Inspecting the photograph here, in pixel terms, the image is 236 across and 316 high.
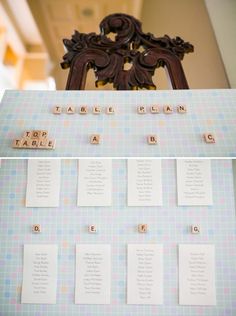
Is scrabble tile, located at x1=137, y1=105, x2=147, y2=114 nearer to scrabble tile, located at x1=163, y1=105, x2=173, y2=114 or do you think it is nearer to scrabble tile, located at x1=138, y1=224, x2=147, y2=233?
scrabble tile, located at x1=163, y1=105, x2=173, y2=114

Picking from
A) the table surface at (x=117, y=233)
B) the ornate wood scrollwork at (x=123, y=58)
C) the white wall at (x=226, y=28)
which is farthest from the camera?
the white wall at (x=226, y=28)

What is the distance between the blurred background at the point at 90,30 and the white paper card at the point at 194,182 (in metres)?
0.49

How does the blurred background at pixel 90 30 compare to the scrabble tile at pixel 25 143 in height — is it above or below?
above

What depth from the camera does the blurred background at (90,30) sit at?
104 cm

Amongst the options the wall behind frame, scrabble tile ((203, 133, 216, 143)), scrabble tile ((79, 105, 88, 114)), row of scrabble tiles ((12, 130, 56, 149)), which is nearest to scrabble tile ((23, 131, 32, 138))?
row of scrabble tiles ((12, 130, 56, 149))

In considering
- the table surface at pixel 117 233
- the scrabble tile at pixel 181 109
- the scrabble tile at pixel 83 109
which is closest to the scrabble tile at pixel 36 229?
the table surface at pixel 117 233

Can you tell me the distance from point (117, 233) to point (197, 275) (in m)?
0.16

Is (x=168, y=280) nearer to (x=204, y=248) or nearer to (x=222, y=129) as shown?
(x=204, y=248)

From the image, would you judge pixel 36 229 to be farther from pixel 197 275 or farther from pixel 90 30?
pixel 90 30

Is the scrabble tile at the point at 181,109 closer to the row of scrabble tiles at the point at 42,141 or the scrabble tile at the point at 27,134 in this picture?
the row of scrabble tiles at the point at 42,141

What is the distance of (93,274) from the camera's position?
0.55m

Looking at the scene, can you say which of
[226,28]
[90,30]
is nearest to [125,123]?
[226,28]

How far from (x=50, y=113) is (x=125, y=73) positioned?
0.63ft

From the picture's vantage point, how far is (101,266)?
557 millimetres
